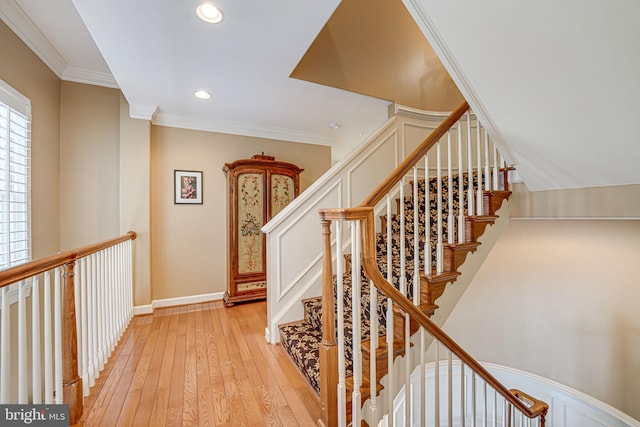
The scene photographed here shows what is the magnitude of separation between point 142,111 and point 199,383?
297 cm

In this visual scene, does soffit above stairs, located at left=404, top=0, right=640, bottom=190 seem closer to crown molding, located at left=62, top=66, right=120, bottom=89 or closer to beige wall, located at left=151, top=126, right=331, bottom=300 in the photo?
beige wall, located at left=151, top=126, right=331, bottom=300

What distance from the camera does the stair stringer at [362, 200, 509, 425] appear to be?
1647 mm

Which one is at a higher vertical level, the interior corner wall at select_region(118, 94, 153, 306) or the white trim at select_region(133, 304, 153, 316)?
the interior corner wall at select_region(118, 94, 153, 306)

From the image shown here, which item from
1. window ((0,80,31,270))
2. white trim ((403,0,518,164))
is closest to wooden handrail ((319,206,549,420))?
white trim ((403,0,518,164))

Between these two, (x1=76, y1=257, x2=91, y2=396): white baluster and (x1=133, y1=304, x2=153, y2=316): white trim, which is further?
(x1=133, y1=304, x2=153, y2=316): white trim

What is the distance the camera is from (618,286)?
281 centimetres

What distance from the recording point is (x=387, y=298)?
1327mm

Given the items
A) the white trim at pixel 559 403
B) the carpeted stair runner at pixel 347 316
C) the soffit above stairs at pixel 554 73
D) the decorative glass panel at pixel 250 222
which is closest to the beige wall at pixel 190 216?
the decorative glass panel at pixel 250 222

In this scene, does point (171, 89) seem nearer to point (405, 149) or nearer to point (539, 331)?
point (405, 149)

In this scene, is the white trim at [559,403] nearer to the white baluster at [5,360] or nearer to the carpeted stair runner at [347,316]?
the carpeted stair runner at [347,316]

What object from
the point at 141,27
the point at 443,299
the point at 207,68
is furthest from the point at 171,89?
the point at 443,299

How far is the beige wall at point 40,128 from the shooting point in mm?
2141

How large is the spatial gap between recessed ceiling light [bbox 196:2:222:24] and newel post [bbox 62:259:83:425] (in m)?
1.72

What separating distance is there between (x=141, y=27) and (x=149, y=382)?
8.18 feet
